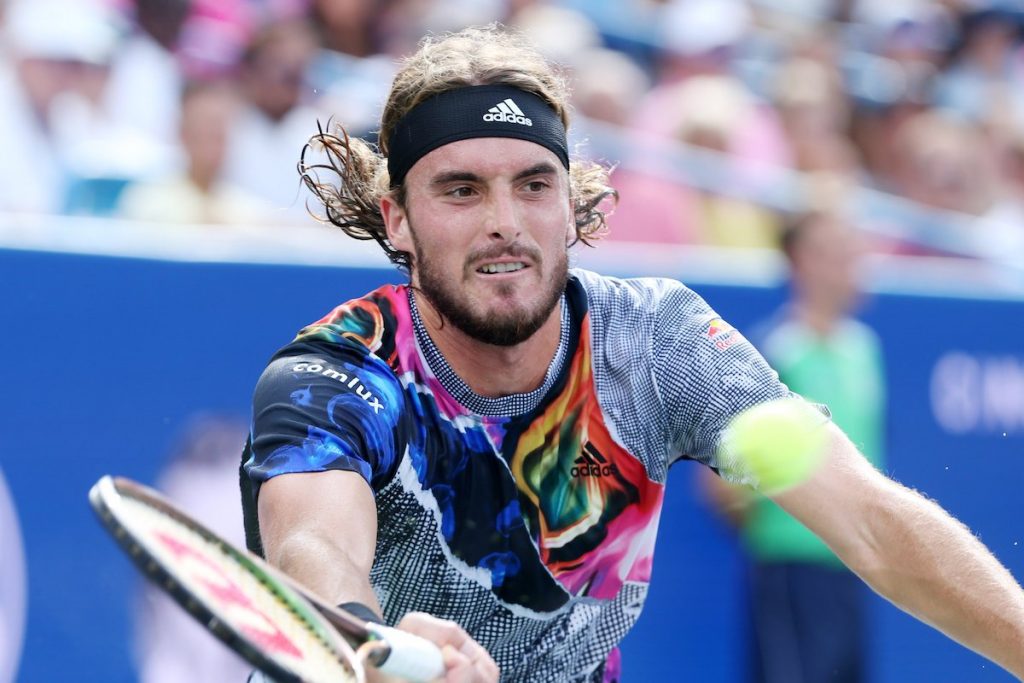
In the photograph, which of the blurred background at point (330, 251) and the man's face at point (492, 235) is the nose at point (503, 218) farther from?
the blurred background at point (330, 251)

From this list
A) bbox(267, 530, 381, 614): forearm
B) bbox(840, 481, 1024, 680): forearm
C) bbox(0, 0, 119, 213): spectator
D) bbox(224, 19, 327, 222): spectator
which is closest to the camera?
bbox(267, 530, 381, 614): forearm

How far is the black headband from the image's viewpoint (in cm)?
349

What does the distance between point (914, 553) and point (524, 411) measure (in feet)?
2.98

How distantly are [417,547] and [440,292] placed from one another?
1.88 feet

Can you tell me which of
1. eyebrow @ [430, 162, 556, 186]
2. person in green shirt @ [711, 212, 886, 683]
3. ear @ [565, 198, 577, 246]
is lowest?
person in green shirt @ [711, 212, 886, 683]

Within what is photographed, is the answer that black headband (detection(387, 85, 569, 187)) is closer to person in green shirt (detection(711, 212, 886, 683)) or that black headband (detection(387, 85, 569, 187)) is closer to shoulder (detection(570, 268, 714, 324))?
shoulder (detection(570, 268, 714, 324))

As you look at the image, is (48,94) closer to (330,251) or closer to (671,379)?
(330,251)

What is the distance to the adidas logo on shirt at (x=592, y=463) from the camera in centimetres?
354

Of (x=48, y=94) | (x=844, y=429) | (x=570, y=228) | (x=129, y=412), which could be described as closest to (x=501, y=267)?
(x=570, y=228)

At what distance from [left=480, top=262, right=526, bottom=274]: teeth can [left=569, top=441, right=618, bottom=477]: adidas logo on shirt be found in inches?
17.8

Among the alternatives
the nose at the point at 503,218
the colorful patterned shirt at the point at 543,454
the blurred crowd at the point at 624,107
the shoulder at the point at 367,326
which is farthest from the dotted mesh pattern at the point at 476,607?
the blurred crowd at the point at 624,107

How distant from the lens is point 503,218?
3.37 metres

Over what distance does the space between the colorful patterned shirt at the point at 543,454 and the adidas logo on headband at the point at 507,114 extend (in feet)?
1.42

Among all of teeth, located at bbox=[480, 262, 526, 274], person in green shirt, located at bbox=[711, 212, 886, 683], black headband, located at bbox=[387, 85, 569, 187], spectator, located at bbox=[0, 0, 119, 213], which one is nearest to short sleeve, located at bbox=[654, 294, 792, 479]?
teeth, located at bbox=[480, 262, 526, 274]
